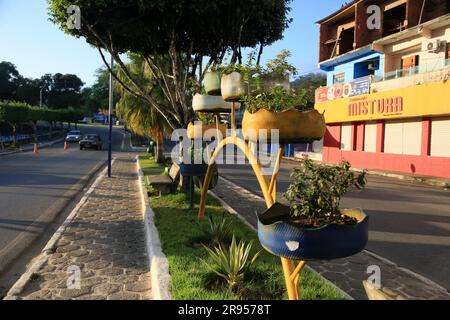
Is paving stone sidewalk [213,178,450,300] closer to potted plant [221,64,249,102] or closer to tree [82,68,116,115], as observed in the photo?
potted plant [221,64,249,102]

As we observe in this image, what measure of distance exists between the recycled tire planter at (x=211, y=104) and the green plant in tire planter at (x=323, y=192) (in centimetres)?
388

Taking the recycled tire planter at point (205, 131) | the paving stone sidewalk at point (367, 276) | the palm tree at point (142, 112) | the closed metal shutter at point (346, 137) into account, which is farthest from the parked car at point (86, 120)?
the paving stone sidewalk at point (367, 276)

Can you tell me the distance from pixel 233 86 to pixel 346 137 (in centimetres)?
2381

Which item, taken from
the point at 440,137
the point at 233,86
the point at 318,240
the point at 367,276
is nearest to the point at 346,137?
the point at 440,137

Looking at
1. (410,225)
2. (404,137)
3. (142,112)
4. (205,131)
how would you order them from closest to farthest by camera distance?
(205,131)
(410,225)
(142,112)
(404,137)

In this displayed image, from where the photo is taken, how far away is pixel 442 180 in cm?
1752

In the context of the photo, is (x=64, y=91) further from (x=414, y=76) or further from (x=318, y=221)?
(x=318, y=221)

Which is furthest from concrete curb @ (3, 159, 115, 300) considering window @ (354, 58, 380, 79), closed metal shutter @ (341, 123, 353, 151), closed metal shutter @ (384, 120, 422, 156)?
window @ (354, 58, 380, 79)

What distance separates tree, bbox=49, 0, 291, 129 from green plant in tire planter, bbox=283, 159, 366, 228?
218 inches

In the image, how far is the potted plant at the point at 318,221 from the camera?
9.68ft

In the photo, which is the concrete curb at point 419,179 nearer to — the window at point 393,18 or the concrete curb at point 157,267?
the window at point 393,18

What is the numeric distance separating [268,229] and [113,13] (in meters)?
6.78

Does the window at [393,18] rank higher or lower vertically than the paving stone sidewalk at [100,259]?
higher

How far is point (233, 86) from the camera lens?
5.23 m
